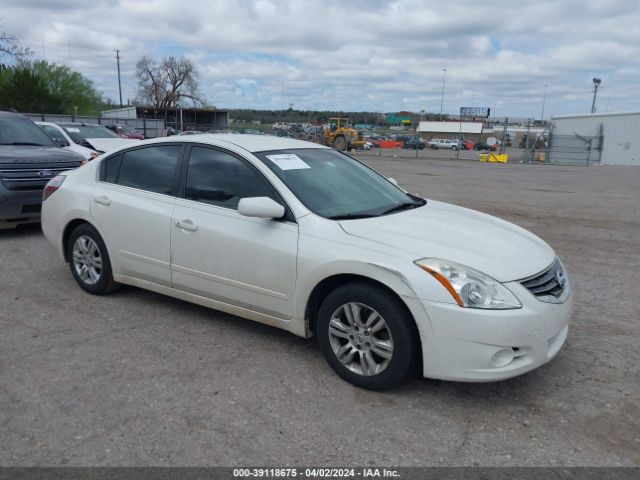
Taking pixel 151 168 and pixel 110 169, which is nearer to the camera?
pixel 151 168

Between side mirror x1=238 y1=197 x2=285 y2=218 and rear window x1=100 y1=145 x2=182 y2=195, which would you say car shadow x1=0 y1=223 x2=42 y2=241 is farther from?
side mirror x1=238 y1=197 x2=285 y2=218

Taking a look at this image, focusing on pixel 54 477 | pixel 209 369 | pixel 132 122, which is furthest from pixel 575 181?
pixel 132 122

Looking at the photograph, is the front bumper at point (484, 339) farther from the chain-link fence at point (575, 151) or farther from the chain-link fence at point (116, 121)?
the chain-link fence at point (575, 151)

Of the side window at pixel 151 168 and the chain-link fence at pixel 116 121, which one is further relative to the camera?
the chain-link fence at pixel 116 121

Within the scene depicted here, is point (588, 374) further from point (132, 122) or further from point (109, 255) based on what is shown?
point (132, 122)

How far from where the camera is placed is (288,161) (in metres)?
4.31

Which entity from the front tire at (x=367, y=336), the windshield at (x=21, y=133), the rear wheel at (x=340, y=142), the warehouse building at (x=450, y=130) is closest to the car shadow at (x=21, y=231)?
the windshield at (x=21, y=133)

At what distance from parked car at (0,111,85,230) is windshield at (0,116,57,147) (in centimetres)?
6

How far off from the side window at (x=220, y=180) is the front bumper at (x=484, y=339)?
157cm

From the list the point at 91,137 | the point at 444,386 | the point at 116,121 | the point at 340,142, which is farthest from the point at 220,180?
the point at 116,121

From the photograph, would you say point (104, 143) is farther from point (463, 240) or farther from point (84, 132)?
point (463, 240)

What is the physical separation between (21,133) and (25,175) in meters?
1.76

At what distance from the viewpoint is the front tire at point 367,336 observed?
3295 mm

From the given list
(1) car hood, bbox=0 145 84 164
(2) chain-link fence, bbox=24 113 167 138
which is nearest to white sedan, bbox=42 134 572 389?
(1) car hood, bbox=0 145 84 164
